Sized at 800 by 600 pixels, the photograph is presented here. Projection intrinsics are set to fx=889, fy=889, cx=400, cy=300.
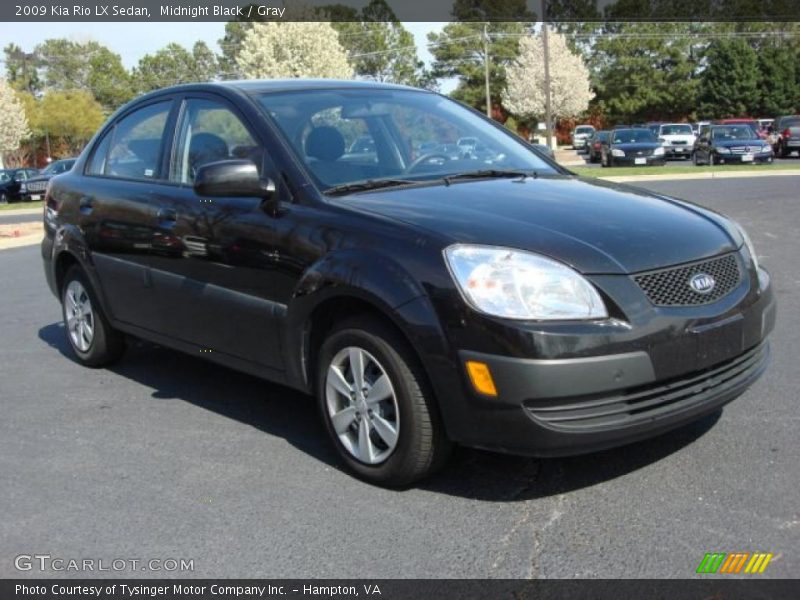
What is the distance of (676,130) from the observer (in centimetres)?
3997

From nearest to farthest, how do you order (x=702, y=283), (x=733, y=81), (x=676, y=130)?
(x=702, y=283)
(x=676, y=130)
(x=733, y=81)

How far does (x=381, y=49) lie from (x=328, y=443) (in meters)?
74.1

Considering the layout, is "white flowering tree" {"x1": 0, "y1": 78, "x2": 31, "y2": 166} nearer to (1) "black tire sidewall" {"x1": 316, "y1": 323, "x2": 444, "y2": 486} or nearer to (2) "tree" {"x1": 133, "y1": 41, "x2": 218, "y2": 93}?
(2) "tree" {"x1": 133, "y1": 41, "x2": 218, "y2": 93}

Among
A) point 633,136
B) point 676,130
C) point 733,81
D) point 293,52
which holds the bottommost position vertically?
Result: point 676,130

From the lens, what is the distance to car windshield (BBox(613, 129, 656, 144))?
30.8 meters

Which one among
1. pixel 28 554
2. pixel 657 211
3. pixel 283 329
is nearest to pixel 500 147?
pixel 657 211

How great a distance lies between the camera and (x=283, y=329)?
4.14m

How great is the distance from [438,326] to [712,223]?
58.3 inches

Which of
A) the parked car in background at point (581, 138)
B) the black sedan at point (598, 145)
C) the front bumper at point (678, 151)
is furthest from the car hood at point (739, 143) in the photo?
the parked car in background at point (581, 138)

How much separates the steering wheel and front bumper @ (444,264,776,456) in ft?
4.77

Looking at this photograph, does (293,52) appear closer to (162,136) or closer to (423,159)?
(162,136)

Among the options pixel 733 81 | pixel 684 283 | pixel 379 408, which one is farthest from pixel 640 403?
pixel 733 81

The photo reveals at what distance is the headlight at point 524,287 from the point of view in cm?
331
